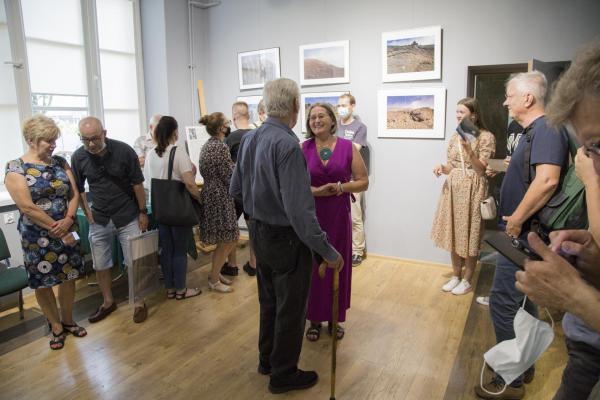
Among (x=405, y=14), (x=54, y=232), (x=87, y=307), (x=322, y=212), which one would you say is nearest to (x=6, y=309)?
(x=87, y=307)

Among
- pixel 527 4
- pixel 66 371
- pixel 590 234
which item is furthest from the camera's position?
pixel 527 4

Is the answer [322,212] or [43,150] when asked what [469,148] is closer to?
[322,212]

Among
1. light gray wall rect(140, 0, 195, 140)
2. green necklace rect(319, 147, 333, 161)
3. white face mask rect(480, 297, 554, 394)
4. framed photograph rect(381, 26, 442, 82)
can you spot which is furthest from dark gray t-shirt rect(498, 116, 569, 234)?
light gray wall rect(140, 0, 195, 140)

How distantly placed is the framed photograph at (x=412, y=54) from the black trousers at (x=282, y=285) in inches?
106

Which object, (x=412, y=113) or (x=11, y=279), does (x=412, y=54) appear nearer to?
(x=412, y=113)

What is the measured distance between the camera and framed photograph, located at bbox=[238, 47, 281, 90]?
16.0ft

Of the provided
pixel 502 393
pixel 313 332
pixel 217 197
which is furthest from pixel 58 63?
pixel 502 393

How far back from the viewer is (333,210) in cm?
261

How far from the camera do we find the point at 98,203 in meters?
3.05

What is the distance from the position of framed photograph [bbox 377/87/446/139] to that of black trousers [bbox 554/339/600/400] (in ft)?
9.61

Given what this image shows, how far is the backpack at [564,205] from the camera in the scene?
5.54ft

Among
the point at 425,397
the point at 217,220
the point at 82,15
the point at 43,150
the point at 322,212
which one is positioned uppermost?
the point at 82,15

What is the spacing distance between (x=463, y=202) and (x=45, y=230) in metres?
3.19

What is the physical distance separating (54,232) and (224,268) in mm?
1781
